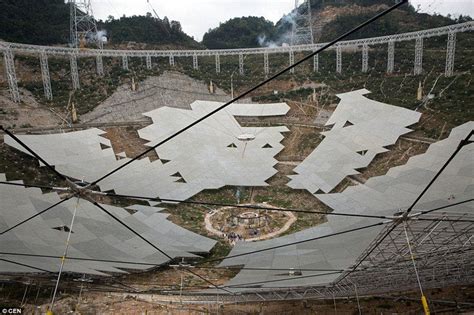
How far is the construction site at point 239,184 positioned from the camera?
46.4 feet

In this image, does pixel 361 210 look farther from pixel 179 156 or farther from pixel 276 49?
pixel 276 49

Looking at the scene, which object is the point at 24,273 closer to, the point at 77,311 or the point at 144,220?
the point at 77,311

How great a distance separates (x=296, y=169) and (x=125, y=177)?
11.4 metres

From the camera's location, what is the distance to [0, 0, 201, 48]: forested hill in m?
49.6

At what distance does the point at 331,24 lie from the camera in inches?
2660

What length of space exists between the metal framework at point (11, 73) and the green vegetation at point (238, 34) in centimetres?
4385

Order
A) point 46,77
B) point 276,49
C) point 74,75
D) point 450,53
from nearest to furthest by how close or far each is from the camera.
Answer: point 450,53 → point 46,77 → point 74,75 → point 276,49

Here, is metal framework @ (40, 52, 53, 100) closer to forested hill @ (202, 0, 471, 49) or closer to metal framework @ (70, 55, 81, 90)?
metal framework @ (70, 55, 81, 90)

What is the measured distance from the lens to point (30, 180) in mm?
25938

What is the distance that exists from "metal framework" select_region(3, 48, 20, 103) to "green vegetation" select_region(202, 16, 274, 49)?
43848 millimetres

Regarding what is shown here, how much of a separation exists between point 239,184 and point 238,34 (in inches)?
2192

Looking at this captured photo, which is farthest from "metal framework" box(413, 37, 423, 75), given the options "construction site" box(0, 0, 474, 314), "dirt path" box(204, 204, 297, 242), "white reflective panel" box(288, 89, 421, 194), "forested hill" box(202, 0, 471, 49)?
"dirt path" box(204, 204, 297, 242)

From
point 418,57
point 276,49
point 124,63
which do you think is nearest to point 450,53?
point 418,57

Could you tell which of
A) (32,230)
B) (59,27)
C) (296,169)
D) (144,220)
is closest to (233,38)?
(59,27)
